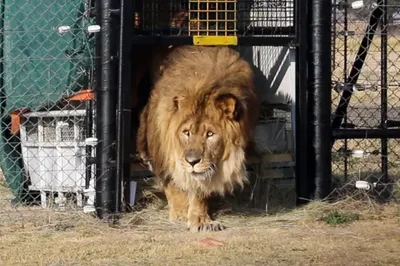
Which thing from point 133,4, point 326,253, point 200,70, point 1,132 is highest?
point 133,4

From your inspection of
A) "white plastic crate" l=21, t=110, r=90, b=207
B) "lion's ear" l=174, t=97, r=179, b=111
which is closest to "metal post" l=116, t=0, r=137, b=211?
"lion's ear" l=174, t=97, r=179, b=111

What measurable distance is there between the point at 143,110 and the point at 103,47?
2.63ft

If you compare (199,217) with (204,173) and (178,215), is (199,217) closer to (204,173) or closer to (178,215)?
Result: (178,215)

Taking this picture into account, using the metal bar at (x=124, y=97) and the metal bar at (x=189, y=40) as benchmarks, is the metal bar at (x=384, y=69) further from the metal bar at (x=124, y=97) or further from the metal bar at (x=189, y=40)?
the metal bar at (x=124, y=97)

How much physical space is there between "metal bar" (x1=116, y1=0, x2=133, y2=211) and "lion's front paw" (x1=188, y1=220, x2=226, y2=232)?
0.59 metres

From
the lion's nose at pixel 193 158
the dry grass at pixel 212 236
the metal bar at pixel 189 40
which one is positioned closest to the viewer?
the dry grass at pixel 212 236

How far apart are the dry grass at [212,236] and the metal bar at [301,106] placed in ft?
0.59

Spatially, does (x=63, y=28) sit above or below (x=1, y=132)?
above

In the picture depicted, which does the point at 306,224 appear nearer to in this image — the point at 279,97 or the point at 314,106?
the point at 314,106

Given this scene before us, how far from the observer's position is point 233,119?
6.37 metres

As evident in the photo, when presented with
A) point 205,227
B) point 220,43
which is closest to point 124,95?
point 220,43

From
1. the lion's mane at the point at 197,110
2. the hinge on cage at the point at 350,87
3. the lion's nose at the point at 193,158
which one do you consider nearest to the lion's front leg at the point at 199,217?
the lion's mane at the point at 197,110

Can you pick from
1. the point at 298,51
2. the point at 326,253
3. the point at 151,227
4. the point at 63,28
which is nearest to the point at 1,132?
the point at 63,28

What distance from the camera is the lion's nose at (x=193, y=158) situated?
A: 6.15 m
